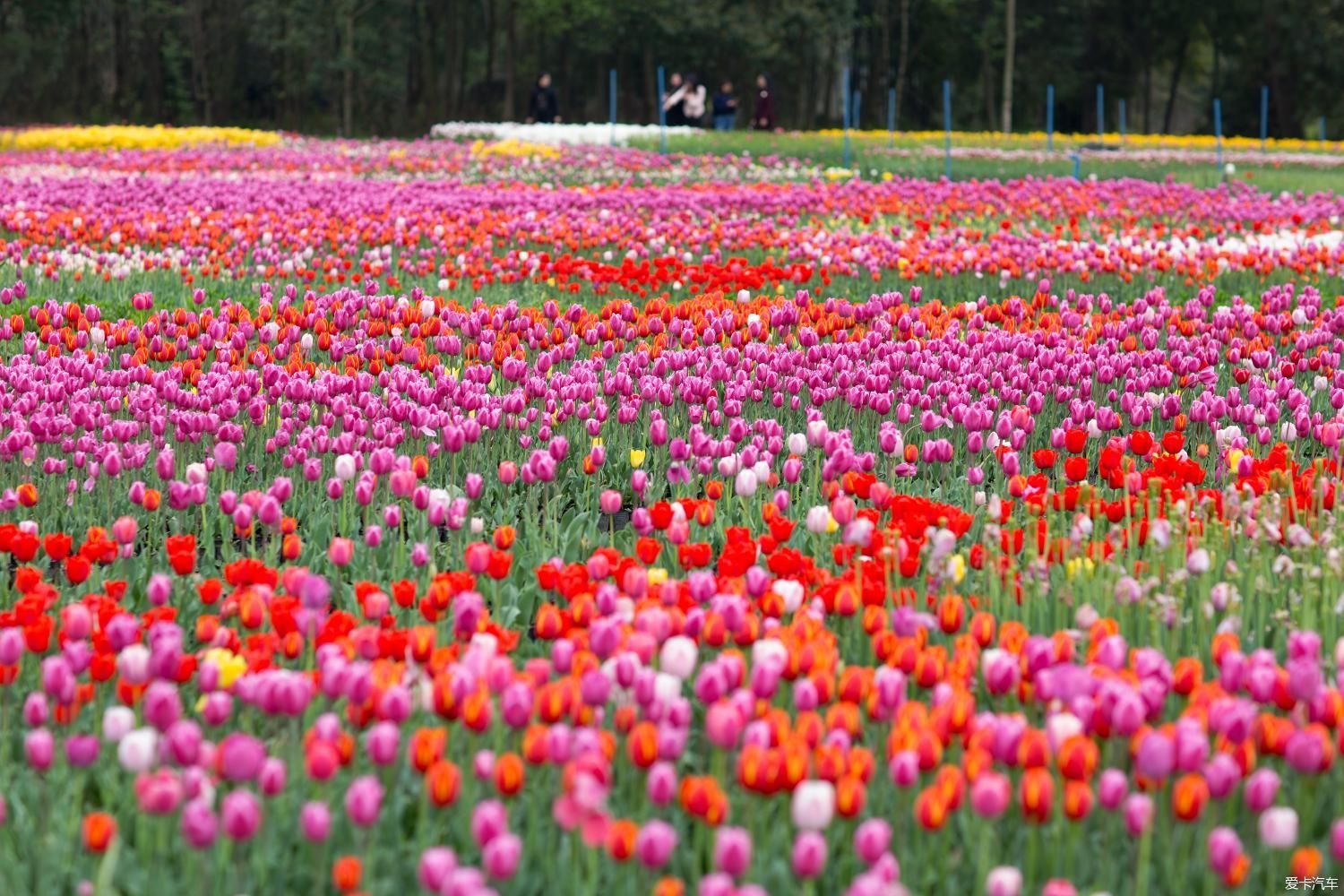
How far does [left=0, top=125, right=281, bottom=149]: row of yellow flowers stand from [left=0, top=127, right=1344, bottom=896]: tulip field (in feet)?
85.7

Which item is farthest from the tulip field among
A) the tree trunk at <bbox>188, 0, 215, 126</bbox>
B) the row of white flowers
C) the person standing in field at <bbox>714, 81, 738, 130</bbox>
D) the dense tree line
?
the dense tree line

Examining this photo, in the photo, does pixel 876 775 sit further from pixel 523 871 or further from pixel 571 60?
pixel 571 60

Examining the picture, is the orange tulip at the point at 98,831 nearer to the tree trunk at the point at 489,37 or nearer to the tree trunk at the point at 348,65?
the tree trunk at the point at 348,65

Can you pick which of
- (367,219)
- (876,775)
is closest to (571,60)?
(367,219)

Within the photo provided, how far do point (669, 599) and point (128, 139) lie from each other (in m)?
34.6

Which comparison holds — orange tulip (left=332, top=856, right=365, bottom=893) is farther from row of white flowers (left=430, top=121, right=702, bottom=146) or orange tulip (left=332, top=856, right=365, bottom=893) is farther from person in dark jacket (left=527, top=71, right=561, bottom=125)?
person in dark jacket (left=527, top=71, right=561, bottom=125)

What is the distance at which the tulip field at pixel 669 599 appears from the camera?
9.32 ft

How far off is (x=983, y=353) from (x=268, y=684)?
17.4ft

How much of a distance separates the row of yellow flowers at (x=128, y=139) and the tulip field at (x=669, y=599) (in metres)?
26.1

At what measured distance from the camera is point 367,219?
46.6 feet

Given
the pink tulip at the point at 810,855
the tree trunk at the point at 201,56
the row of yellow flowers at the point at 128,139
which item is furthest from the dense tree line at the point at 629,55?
the pink tulip at the point at 810,855

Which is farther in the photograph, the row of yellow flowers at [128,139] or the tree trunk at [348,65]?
the tree trunk at [348,65]

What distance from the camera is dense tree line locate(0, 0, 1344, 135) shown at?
181ft

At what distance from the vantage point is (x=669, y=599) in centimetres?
364
